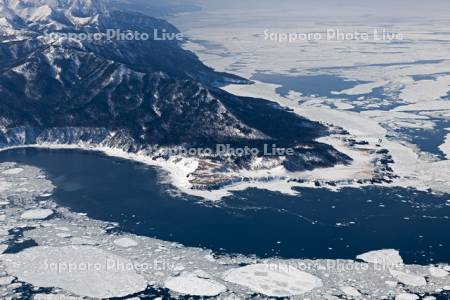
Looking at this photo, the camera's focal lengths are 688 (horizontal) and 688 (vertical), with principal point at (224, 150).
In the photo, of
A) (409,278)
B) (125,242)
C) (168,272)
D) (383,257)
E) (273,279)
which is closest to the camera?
(273,279)

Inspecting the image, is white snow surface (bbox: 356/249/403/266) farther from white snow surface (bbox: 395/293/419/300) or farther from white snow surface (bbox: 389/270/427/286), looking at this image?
white snow surface (bbox: 395/293/419/300)

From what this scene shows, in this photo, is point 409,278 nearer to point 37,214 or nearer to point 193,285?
point 193,285

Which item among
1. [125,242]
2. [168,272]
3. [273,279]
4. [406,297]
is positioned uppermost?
[125,242]

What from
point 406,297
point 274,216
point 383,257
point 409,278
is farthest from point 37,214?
point 406,297

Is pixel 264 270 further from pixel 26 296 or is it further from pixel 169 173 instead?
pixel 169 173

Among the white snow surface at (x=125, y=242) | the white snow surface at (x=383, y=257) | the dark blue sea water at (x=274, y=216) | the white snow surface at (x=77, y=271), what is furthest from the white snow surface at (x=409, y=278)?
the white snow surface at (x=125, y=242)

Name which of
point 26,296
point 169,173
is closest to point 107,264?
point 26,296
